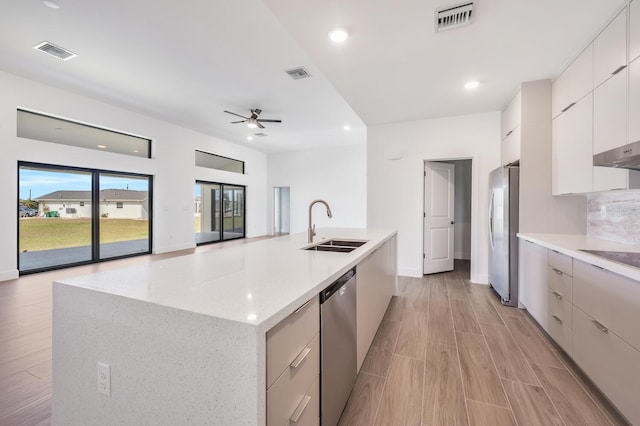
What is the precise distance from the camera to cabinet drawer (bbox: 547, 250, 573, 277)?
6.54 feet

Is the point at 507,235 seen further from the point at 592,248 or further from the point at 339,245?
the point at 339,245

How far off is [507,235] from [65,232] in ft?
22.6

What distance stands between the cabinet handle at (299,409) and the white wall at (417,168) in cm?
384

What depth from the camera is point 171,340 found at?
870 mm

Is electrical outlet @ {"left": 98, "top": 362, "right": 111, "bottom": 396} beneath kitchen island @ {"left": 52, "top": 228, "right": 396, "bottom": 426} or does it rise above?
beneath

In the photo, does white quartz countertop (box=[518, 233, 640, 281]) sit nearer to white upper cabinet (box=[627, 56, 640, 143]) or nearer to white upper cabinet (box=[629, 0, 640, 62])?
white upper cabinet (box=[627, 56, 640, 143])

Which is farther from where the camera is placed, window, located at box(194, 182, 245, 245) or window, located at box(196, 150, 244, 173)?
window, located at box(194, 182, 245, 245)

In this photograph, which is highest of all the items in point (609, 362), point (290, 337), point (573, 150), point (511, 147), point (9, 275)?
point (511, 147)

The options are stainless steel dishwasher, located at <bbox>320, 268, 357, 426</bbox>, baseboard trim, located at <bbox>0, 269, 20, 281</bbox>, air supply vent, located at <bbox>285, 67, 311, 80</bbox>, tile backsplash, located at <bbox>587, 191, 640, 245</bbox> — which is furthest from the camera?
baseboard trim, located at <bbox>0, 269, 20, 281</bbox>

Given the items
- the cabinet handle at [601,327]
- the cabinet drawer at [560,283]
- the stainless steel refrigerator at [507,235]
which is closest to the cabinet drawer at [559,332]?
the cabinet drawer at [560,283]

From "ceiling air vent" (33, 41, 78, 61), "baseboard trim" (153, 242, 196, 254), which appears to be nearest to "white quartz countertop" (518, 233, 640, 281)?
"ceiling air vent" (33, 41, 78, 61)

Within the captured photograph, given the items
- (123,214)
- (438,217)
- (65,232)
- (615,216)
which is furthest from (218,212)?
(615,216)

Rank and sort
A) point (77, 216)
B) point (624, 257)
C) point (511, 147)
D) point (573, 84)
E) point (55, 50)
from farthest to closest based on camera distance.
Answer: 1. point (77, 216)
2. point (511, 147)
3. point (55, 50)
4. point (573, 84)
5. point (624, 257)

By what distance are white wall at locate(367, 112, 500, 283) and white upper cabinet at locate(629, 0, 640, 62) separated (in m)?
2.27
